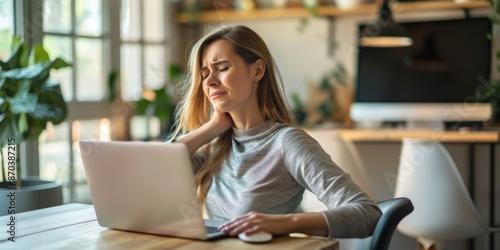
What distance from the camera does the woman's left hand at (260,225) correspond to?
1430 mm

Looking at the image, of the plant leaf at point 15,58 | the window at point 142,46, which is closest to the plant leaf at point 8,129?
the plant leaf at point 15,58

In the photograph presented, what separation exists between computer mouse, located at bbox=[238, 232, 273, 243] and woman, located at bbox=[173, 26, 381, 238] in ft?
0.74

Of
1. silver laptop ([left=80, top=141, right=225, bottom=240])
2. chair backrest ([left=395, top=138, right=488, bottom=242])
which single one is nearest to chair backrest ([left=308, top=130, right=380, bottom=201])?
chair backrest ([left=395, top=138, right=488, bottom=242])

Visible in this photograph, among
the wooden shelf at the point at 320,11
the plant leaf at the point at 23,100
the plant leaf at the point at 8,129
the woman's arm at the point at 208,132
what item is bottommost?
the plant leaf at the point at 8,129

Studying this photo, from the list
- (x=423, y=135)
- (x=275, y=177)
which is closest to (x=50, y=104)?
(x=275, y=177)

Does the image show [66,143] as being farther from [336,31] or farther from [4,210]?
[336,31]

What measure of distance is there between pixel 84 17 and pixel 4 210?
6.29ft

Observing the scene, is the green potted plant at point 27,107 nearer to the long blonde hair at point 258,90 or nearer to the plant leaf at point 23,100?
the plant leaf at point 23,100

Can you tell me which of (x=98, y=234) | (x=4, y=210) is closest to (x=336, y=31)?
(x=4, y=210)

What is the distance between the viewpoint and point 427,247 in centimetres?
343

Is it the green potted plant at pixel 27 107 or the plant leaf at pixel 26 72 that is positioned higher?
the plant leaf at pixel 26 72

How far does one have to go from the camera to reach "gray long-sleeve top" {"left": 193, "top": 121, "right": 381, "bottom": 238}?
1.59m

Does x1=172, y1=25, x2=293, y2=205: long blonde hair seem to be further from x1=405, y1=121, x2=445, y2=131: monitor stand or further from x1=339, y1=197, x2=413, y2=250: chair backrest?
x1=405, y1=121, x2=445, y2=131: monitor stand

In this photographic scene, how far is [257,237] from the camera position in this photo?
1397 millimetres
